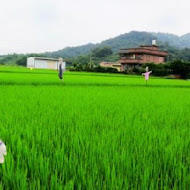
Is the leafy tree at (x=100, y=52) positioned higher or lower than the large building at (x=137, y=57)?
higher

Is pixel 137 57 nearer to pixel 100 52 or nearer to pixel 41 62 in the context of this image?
pixel 41 62

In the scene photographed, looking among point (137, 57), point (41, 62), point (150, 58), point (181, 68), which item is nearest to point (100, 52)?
point (41, 62)

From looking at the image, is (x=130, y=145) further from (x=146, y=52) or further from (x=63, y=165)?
(x=146, y=52)

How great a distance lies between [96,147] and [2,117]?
1.59 m

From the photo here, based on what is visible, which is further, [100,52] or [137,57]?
[100,52]

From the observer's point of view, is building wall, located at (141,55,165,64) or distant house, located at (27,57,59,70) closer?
building wall, located at (141,55,165,64)

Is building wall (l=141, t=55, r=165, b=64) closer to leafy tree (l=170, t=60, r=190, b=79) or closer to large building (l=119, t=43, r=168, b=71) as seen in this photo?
large building (l=119, t=43, r=168, b=71)

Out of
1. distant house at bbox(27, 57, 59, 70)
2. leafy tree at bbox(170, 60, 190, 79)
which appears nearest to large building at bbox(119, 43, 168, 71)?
leafy tree at bbox(170, 60, 190, 79)

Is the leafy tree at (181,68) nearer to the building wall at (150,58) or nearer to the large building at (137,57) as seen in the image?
the large building at (137,57)

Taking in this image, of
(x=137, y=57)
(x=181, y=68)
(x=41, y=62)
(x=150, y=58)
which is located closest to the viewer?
(x=181, y=68)

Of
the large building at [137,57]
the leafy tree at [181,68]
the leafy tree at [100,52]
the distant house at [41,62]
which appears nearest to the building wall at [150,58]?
the large building at [137,57]

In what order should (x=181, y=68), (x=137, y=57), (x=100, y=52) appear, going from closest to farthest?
(x=181, y=68), (x=137, y=57), (x=100, y=52)

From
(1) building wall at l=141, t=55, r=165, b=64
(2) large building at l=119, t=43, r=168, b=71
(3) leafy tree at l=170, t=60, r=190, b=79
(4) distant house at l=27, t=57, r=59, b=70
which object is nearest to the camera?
(3) leafy tree at l=170, t=60, r=190, b=79

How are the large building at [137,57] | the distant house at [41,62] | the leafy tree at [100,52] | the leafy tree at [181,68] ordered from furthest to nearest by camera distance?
the leafy tree at [100,52] → the distant house at [41,62] → the large building at [137,57] → the leafy tree at [181,68]
